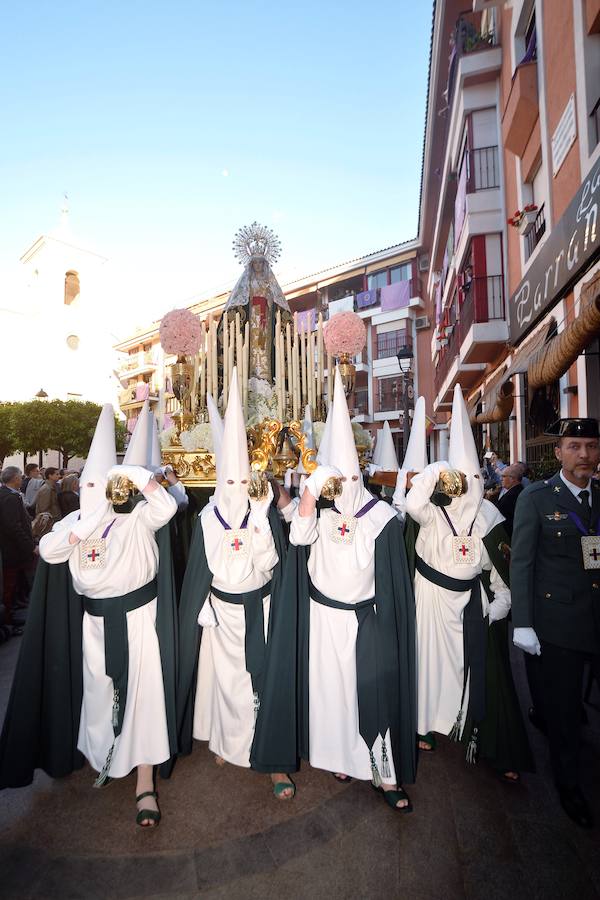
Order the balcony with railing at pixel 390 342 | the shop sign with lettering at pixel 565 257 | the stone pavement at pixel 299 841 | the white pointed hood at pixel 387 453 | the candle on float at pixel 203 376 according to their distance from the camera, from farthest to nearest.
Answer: the balcony with railing at pixel 390 342 < the white pointed hood at pixel 387 453 < the candle on float at pixel 203 376 < the shop sign with lettering at pixel 565 257 < the stone pavement at pixel 299 841

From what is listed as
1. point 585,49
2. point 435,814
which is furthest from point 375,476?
point 585,49

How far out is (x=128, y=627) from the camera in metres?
2.89

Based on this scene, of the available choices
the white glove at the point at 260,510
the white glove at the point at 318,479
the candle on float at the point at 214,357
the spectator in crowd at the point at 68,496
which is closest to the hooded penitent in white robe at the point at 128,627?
the white glove at the point at 260,510

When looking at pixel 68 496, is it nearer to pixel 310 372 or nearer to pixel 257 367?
pixel 257 367

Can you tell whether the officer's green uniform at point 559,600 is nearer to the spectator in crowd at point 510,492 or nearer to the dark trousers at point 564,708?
the dark trousers at point 564,708

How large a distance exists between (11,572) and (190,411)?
3.65 meters

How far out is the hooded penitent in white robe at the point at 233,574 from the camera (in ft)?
9.73

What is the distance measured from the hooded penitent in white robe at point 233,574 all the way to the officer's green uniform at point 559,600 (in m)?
1.57

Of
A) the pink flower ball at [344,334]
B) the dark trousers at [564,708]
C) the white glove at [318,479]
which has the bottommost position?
the dark trousers at [564,708]

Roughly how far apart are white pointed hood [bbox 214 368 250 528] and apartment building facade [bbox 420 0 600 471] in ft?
5.73

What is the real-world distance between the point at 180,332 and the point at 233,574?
2.41m

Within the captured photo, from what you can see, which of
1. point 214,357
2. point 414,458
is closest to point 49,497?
point 214,357

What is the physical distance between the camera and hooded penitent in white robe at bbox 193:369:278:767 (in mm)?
2967

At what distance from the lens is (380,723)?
2865 millimetres
